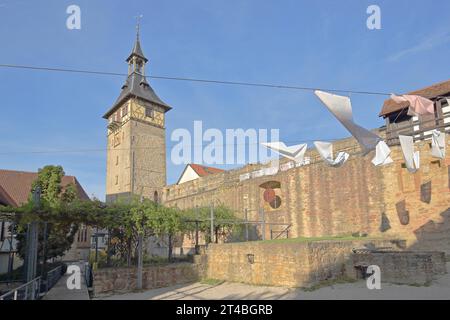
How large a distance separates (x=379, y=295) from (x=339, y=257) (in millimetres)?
2589

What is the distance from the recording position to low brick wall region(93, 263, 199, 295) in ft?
39.3

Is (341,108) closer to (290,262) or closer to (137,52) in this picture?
(290,262)

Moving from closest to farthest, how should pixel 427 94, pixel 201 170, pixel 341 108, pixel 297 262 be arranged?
pixel 341 108
pixel 297 262
pixel 427 94
pixel 201 170

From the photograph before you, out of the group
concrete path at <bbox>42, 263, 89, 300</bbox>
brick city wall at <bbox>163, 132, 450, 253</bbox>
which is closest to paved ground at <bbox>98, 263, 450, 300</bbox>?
concrete path at <bbox>42, 263, 89, 300</bbox>

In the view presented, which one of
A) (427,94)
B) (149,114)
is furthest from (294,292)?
(149,114)

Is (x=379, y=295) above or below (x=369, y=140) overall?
below

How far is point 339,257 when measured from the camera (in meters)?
11.1

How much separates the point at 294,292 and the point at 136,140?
2905cm

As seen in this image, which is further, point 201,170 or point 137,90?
point 201,170

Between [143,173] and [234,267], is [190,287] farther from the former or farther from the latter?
[143,173]

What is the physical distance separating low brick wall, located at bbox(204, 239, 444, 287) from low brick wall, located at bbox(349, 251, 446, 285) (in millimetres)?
30

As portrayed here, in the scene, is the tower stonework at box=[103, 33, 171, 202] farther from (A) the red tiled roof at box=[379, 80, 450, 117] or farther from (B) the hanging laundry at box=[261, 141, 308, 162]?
(B) the hanging laundry at box=[261, 141, 308, 162]

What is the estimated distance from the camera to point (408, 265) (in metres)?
9.48
